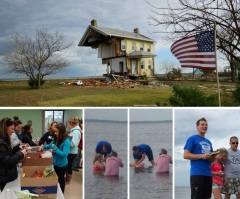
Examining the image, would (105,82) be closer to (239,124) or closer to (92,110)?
(92,110)

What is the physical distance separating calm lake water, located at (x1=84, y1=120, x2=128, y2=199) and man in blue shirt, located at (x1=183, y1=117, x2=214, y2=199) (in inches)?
25.1

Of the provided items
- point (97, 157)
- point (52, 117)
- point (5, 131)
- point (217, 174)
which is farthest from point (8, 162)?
point (217, 174)

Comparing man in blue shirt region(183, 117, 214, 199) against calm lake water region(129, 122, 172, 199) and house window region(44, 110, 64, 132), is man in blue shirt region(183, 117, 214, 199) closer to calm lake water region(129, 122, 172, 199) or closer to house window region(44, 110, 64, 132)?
calm lake water region(129, 122, 172, 199)

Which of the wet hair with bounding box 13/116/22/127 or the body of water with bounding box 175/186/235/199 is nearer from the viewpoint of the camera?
the wet hair with bounding box 13/116/22/127

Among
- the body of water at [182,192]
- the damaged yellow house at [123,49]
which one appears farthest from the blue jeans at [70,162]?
the body of water at [182,192]

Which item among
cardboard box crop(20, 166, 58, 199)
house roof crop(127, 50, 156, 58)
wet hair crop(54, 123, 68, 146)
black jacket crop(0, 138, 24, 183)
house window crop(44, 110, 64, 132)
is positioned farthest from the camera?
house roof crop(127, 50, 156, 58)

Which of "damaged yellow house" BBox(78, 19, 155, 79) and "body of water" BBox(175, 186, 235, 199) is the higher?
"damaged yellow house" BBox(78, 19, 155, 79)

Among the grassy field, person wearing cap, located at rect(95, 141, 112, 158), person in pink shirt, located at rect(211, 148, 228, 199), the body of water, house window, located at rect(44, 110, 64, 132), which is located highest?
the grassy field

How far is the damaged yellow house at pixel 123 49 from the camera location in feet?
13.0

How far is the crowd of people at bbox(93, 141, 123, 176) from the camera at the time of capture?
13.0 feet

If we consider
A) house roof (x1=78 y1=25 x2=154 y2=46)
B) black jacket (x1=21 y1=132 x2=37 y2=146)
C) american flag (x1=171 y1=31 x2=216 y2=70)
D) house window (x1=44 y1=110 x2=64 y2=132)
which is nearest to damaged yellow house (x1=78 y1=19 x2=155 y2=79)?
house roof (x1=78 y1=25 x2=154 y2=46)

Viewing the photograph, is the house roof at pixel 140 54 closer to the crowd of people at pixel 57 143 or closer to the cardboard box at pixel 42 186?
the crowd of people at pixel 57 143

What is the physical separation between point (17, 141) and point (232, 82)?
2.37 m

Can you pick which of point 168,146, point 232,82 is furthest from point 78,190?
point 232,82
